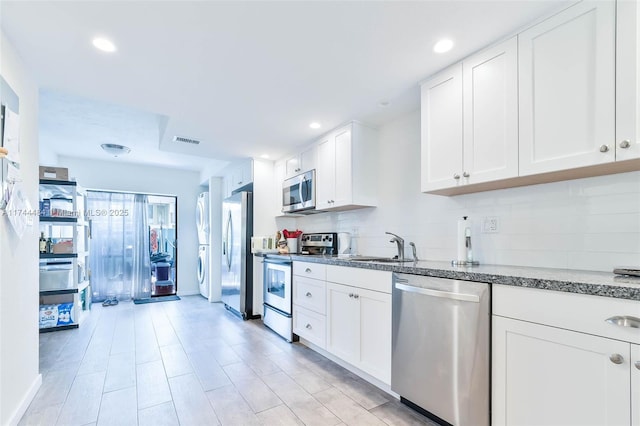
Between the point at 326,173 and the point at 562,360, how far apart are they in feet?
Result: 8.09

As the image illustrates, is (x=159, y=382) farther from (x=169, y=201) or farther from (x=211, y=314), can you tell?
(x=169, y=201)

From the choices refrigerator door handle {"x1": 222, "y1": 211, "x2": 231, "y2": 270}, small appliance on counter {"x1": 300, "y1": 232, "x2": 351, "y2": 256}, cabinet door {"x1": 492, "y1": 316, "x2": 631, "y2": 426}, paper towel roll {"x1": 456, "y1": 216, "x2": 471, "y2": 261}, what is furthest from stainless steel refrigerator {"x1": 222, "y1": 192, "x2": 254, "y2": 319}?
cabinet door {"x1": 492, "y1": 316, "x2": 631, "y2": 426}

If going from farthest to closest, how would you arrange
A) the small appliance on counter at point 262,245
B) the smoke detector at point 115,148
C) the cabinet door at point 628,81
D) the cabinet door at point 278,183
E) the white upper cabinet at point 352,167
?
the smoke detector at point 115,148 → the cabinet door at point 278,183 → the small appliance on counter at point 262,245 → the white upper cabinet at point 352,167 → the cabinet door at point 628,81

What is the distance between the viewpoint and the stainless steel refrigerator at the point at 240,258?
4203 mm

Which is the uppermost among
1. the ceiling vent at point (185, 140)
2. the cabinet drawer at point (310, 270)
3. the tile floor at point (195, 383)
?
the ceiling vent at point (185, 140)

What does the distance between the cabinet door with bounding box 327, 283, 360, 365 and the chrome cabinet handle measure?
1.50 m

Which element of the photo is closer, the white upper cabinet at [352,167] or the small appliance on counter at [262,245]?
the white upper cabinet at [352,167]

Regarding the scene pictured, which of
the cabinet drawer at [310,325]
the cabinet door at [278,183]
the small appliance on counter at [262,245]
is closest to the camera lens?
the cabinet drawer at [310,325]

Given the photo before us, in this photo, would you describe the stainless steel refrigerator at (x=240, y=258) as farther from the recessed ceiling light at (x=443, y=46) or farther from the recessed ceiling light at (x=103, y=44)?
the recessed ceiling light at (x=443, y=46)

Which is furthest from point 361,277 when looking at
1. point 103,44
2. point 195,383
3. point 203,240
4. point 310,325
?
point 203,240

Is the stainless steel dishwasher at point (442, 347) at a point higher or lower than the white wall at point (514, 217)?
lower

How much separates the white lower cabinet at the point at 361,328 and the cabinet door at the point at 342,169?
0.85m

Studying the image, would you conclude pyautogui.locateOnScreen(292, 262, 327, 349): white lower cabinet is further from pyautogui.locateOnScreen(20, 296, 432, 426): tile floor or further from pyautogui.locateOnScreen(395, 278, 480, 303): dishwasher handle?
pyautogui.locateOnScreen(395, 278, 480, 303): dishwasher handle

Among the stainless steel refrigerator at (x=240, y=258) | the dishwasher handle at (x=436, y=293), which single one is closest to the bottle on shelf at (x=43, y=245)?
the stainless steel refrigerator at (x=240, y=258)
